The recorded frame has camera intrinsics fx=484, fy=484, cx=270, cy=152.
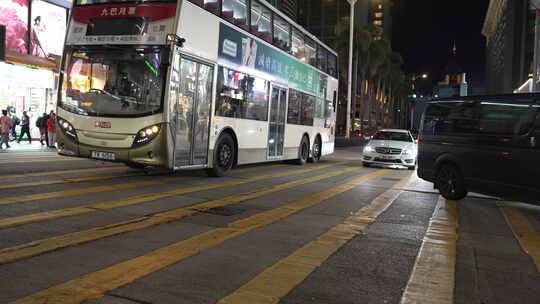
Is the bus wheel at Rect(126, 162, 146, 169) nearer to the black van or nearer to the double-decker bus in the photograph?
the double-decker bus

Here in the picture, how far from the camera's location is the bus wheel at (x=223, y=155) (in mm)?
11969

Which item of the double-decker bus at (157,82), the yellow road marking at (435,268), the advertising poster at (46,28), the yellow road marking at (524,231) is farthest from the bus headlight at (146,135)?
the advertising poster at (46,28)

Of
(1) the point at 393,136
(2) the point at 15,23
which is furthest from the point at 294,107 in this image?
(2) the point at 15,23

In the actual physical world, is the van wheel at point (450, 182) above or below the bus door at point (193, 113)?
below

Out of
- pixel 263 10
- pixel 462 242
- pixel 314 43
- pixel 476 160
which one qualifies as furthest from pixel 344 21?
pixel 462 242

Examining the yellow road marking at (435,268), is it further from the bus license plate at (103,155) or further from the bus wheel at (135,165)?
the bus wheel at (135,165)

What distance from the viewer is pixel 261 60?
45.7 feet

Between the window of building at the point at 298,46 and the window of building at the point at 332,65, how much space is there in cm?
351

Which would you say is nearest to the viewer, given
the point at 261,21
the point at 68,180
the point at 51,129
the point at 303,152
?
the point at 68,180

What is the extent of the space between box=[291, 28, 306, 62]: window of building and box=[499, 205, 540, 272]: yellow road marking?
9.17 meters

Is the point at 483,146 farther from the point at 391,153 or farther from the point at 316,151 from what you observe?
the point at 316,151

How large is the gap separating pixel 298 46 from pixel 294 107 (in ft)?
7.09

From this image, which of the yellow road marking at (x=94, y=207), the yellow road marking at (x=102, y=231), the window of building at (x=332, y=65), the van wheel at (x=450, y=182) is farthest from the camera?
the window of building at (x=332, y=65)

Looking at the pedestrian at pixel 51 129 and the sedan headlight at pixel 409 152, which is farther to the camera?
the pedestrian at pixel 51 129
